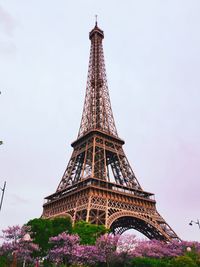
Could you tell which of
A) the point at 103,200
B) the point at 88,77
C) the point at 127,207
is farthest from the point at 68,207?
the point at 88,77

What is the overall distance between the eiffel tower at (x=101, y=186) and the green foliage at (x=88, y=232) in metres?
2.89

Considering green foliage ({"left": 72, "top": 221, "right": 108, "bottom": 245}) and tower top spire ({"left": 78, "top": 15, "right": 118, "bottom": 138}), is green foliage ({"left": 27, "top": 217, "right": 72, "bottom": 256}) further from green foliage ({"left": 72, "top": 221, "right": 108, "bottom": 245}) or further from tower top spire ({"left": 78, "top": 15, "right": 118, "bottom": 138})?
tower top spire ({"left": 78, "top": 15, "right": 118, "bottom": 138})

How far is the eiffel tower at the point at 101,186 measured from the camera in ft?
140

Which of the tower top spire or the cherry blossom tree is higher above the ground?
the tower top spire

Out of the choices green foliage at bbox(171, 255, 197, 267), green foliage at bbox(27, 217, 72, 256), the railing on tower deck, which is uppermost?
the railing on tower deck

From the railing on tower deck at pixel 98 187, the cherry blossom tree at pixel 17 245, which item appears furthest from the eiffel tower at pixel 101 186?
the cherry blossom tree at pixel 17 245

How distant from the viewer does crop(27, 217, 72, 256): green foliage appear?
32750 mm

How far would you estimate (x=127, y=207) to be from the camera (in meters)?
46.3

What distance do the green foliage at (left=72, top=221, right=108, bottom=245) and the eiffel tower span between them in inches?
114

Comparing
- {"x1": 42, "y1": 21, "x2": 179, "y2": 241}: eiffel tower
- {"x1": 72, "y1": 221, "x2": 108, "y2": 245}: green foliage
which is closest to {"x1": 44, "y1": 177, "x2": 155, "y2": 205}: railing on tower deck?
{"x1": 42, "y1": 21, "x2": 179, "y2": 241}: eiffel tower

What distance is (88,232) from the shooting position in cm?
3450

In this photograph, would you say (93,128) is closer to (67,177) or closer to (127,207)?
(67,177)

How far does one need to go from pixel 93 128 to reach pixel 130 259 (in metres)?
29.3

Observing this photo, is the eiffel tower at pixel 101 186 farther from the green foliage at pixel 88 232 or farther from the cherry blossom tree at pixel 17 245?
the cherry blossom tree at pixel 17 245
